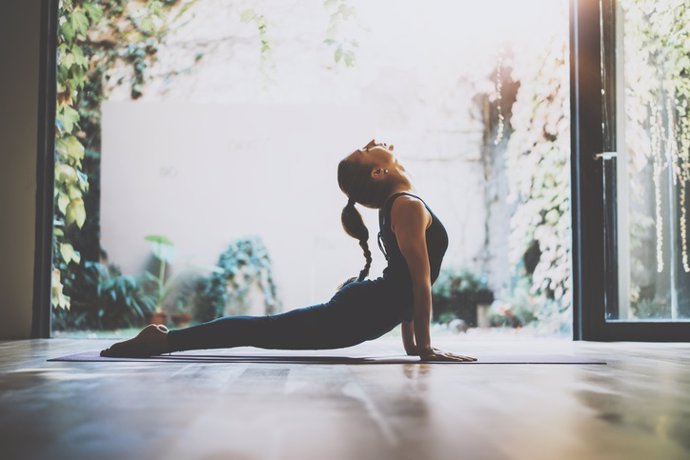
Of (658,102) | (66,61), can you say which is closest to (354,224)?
(658,102)

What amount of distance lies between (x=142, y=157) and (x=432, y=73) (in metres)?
2.62

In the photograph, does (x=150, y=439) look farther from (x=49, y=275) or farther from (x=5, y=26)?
(x=5, y=26)

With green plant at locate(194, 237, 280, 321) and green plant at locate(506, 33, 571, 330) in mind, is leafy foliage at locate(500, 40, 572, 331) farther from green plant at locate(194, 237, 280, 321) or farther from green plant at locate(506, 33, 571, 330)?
green plant at locate(194, 237, 280, 321)

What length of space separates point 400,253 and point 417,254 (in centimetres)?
11

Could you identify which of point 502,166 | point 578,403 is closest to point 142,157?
point 502,166

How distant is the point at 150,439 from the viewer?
2.77 ft

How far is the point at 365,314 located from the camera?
6.23 ft

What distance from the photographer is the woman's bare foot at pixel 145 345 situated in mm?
1916

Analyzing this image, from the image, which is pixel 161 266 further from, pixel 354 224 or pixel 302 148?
pixel 354 224

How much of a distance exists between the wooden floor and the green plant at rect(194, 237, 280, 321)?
3.46 m

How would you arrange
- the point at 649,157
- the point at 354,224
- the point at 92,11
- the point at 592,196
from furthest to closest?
the point at 92,11
the point at 649,157
the point at 592,196
the point at 354,224

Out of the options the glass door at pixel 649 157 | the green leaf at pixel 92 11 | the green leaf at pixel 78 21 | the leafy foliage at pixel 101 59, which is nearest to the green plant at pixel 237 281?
the leafy foliage at pixel 101 59

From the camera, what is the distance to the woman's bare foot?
1916 millimetres

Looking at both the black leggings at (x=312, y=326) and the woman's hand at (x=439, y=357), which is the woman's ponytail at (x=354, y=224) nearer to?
the black leggings at (x=312, y=326)
